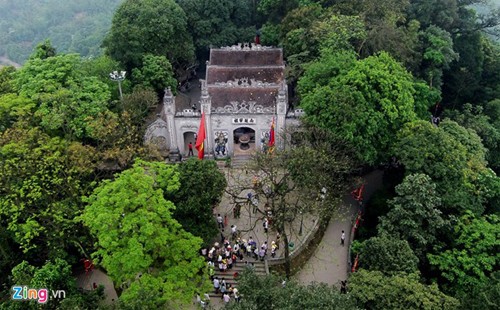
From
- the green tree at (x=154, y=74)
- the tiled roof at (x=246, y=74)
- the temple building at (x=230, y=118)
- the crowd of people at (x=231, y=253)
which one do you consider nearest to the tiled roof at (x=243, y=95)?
the temple building at (x=230, y=118)

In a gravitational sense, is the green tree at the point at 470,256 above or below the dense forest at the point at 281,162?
below

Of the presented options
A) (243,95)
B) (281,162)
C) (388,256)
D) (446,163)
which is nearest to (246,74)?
(243,95)

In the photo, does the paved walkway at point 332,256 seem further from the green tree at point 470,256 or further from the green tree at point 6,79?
the green tree at point 6,79

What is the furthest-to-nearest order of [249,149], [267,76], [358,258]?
1. [267,76]
2. [249,149]
3. [358,258]

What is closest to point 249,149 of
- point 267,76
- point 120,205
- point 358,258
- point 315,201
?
point 267,76

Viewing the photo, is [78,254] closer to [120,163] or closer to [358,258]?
[120,163]

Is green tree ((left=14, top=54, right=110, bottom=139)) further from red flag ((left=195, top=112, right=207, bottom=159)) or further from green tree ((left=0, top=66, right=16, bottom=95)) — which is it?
red flag ((left=195, top=112, right=207, bottom=159))

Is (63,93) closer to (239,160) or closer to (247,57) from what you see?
(239,160)
